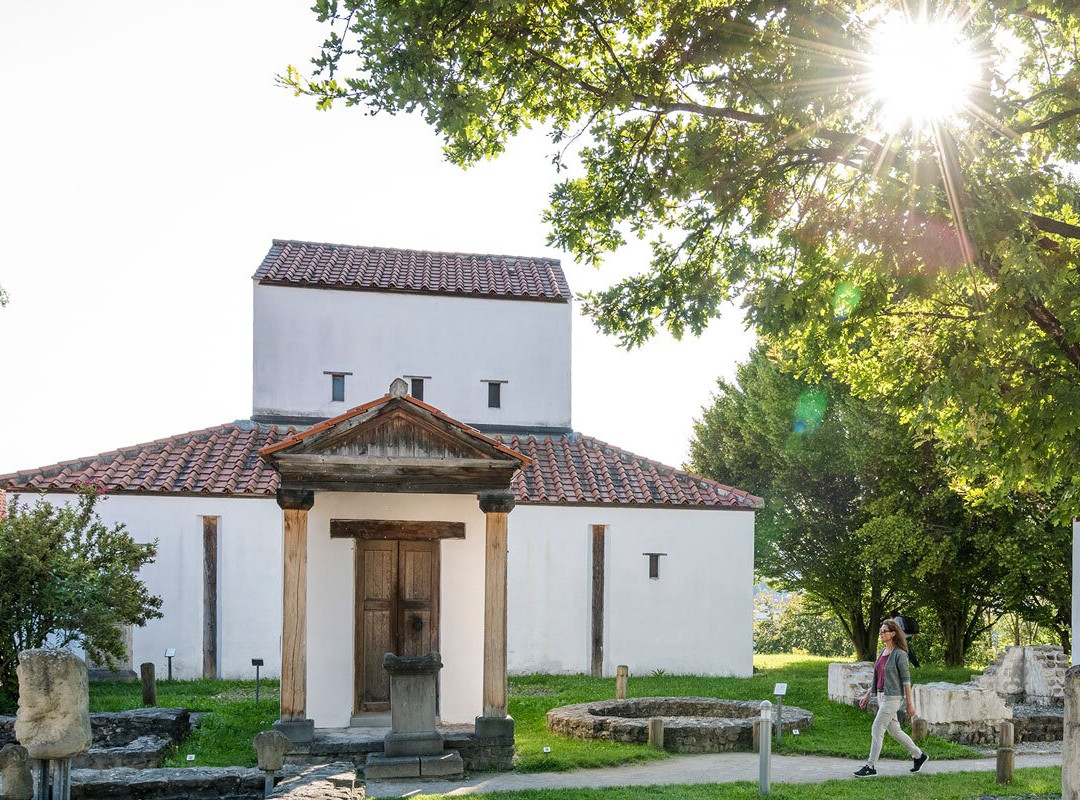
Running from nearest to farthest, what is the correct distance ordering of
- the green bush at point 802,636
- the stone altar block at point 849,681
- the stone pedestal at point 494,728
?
the stone pedestal at point 494,728 < the stone altar block at point 849,681 < the green bush at point 802,636

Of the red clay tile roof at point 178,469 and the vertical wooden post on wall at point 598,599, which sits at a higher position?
the red clay tile roof at point 178,469

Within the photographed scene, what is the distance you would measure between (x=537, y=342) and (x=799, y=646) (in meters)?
23.0

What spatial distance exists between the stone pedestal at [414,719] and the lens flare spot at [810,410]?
18.7m

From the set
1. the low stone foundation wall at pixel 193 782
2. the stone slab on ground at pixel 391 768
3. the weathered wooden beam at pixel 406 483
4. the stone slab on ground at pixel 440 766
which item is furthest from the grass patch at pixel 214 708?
the weathered wooden beam at pixel 406 483

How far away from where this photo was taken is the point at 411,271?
26.5m

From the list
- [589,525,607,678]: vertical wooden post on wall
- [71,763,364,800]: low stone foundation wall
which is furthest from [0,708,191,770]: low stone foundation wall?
[589,525,607,678]: vertical wooden post on wall

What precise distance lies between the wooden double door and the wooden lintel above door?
152 millimetres

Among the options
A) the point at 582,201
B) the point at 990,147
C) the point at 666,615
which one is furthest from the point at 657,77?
the point at 666,615

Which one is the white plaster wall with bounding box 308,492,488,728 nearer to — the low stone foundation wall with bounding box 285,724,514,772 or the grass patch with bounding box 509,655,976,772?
the grass patch with bounding box 509,655,976,772

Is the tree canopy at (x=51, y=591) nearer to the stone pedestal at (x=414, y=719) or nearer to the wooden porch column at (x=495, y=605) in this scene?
the stone pedestal at (x=414, y=719)

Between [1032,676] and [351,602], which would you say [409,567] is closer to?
[351,602]

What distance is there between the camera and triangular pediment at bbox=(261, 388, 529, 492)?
45.9 ft

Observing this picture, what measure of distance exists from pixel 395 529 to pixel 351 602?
A: 1.22 m

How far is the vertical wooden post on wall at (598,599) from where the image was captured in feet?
75.0
